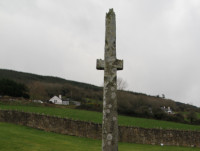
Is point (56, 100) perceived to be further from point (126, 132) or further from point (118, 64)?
point (118, 64)

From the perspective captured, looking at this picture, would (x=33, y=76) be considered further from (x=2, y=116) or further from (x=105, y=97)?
(x=105, y=97)

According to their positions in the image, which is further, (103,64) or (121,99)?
(121,99)

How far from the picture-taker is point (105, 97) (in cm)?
464

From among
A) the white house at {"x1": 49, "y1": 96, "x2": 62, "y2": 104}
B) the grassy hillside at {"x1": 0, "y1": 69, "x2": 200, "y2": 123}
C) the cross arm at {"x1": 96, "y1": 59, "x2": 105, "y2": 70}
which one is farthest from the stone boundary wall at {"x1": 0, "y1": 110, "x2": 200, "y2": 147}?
the white house at {"x1": 49, "y1": 96, "x2": 62, "y2": 104}

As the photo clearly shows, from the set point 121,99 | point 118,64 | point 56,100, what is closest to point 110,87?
point 118,64

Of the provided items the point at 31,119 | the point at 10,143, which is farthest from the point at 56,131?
the point at 10,143

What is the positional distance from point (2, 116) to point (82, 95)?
48.9 metres

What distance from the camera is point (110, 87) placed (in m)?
4.65

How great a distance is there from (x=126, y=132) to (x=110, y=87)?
15141 millimetres

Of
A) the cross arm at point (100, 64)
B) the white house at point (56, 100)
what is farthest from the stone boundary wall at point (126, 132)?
the white house at point (56, 100)

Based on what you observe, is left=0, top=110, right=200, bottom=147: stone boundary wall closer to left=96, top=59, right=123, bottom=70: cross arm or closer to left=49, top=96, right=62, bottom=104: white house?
left=96, top=59, right=123, bottom=70: cross arm

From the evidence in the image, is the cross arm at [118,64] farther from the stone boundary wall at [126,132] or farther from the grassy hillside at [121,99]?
the grassy hillside at [121,99]

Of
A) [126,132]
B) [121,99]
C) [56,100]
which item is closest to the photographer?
[126,132]

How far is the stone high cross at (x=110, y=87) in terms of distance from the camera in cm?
451
